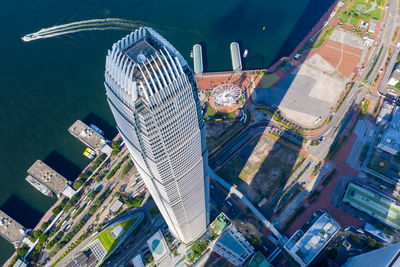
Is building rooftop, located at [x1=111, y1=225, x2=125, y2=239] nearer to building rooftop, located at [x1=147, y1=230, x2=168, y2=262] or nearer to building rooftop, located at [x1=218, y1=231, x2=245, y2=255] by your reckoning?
building rooftop, located at [x1=147, y1=230, x2=168, y2=262]

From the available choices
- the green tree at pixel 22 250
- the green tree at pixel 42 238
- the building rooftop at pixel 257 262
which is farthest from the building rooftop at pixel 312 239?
the green tree at pixel 22 250

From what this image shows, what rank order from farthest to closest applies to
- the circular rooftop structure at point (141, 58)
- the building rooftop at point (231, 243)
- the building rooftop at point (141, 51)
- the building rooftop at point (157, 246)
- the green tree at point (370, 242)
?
the building rooftop at point (157, 246)
the green tree at point (370, 242)
the building rooftop at point (231, 243)
the building rooftop at point (141, 51)
the circular rooftop structure at point (141, 58)

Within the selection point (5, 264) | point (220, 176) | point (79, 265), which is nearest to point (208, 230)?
point (220, 176)

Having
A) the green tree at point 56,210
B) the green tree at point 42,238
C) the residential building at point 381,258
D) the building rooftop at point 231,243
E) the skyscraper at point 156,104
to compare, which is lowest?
the green tree at point 42,238

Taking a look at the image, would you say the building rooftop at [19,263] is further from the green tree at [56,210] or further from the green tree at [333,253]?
the green tree at [333,253]

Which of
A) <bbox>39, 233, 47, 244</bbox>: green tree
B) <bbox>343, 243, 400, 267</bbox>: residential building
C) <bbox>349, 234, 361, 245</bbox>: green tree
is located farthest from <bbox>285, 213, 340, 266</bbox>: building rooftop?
<bbox>39, 233, 47, 244</bbox>: green tree

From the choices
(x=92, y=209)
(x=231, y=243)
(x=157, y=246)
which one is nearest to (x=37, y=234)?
(x=92, y=209)

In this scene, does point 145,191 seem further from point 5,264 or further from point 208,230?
point 5,264
